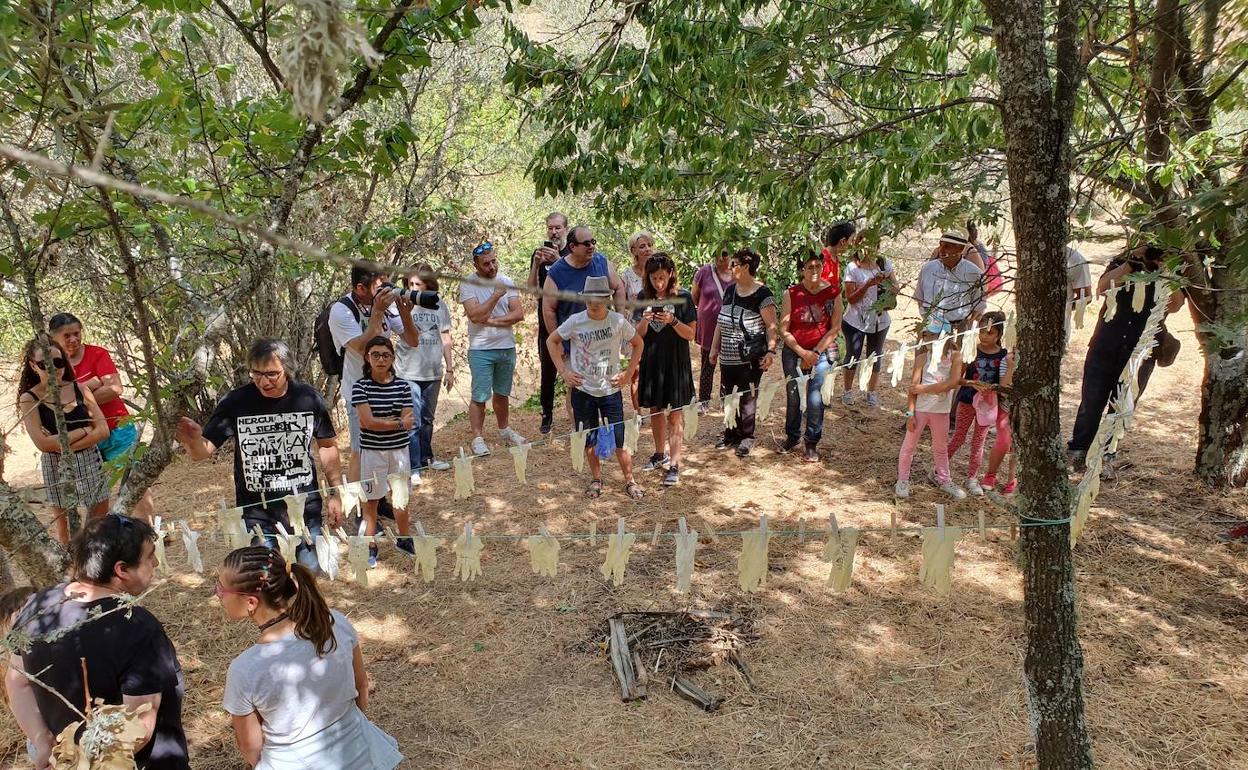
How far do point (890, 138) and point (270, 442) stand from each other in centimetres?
379

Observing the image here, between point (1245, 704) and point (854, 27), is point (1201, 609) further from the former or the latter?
point (854, 27)

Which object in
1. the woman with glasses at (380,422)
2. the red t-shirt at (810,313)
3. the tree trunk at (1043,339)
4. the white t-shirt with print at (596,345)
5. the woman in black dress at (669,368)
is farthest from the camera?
the red t-shirt at (810,313)

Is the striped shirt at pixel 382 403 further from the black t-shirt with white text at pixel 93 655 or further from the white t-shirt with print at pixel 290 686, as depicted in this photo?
the black t-shirt with white text at pixel 93 655

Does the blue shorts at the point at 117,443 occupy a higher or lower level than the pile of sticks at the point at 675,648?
higher

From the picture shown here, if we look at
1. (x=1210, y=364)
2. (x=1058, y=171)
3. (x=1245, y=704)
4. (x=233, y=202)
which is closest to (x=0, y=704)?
(x=233, y=202)

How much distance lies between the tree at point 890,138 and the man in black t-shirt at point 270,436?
6.04 feet

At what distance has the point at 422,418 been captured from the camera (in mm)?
6117

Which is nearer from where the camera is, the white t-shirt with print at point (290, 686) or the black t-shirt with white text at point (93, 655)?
the black t-shirt with white text at point (93, 655)

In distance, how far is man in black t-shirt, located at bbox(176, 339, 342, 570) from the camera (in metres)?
3.93

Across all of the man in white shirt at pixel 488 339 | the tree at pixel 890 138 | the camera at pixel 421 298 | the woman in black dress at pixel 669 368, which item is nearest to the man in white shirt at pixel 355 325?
the camera at pixel 421 298

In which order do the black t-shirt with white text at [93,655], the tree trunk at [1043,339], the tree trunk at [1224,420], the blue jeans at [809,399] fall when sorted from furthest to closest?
the blue jeans at [809,399] → the tree trunk at [1224,420] → the black t-shirt with white text at [93,655] → the tree trunk at [1043,339]

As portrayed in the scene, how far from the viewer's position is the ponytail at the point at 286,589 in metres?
2.60

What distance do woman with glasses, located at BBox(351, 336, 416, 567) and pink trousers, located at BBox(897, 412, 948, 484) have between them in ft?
11.8

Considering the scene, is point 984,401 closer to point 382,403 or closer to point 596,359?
point 596,359
